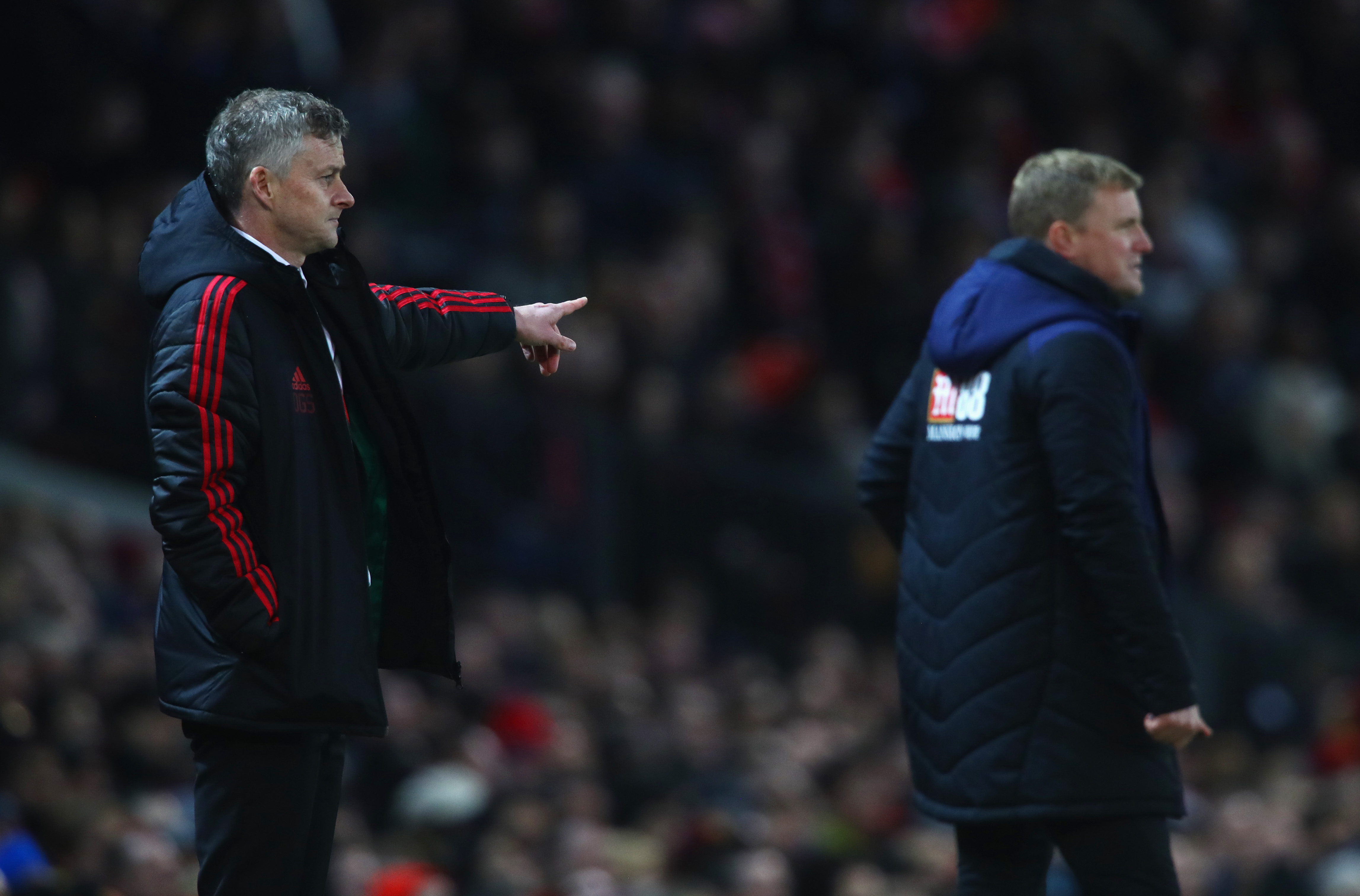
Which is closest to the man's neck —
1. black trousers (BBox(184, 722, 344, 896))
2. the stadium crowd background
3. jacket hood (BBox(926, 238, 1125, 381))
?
black trousers (BBox(184, 722, 344, 896))

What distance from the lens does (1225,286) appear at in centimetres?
1327

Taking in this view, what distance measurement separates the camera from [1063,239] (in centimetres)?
419

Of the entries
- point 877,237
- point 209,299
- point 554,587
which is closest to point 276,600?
point 209,299

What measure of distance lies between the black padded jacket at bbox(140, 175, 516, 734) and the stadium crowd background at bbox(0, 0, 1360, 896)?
9.68ft

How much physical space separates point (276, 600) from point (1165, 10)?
14.0 meters

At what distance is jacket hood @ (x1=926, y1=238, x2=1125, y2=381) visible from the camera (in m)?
4.01

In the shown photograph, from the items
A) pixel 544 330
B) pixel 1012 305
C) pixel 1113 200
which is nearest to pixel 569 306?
pixel 544 330

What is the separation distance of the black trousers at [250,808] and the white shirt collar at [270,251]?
82cm

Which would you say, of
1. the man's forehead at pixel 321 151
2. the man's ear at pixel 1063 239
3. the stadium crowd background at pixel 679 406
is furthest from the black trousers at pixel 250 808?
the stadium crowd background at pixel 679 406

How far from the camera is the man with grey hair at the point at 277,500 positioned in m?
3.14

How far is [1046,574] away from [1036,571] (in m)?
0.02

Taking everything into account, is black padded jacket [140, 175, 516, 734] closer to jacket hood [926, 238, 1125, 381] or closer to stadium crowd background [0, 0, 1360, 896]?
jacket hood [926, 238, 1125, 381]

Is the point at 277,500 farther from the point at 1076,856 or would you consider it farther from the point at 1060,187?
the point at 1060,187

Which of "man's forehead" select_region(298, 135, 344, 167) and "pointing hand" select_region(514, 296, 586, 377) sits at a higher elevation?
"man's forehead" select_region(298, 135, 344, 167)
